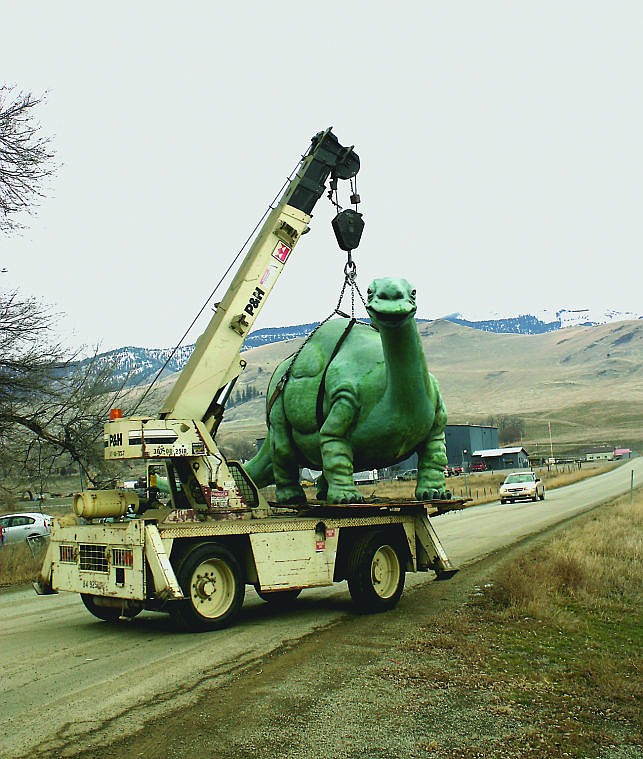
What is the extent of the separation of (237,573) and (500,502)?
32.2 m

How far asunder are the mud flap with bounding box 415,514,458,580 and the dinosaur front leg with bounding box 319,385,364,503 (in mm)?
1286

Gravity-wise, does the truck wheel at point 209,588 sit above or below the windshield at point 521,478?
above

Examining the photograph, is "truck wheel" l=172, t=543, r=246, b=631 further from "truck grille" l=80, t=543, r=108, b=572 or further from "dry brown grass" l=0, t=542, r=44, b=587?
"dry brown grass" l=0, t=542, r=44, b=587

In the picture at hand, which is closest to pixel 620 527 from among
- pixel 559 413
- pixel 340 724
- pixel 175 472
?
pixel 175 472

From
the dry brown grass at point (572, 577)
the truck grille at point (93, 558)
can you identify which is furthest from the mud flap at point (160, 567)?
the dry brown grass at point (572, 577)

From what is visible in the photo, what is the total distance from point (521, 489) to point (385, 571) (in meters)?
28.5

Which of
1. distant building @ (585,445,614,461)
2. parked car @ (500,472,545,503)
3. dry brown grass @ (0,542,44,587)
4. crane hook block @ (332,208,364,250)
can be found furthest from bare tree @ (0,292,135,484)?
distant building @ (585,445,614,461)

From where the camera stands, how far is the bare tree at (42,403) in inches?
718

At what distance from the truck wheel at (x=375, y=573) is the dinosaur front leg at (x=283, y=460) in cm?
206

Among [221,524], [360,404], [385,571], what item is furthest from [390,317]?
[385,571]

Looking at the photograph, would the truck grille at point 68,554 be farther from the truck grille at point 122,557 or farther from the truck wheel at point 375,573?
the truck wheel at point 375,573

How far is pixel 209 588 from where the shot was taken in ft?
32.8

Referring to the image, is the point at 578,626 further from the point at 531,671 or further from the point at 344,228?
the point at 344,228

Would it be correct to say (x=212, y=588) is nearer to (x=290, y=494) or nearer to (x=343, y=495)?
(x=343, y=495)
